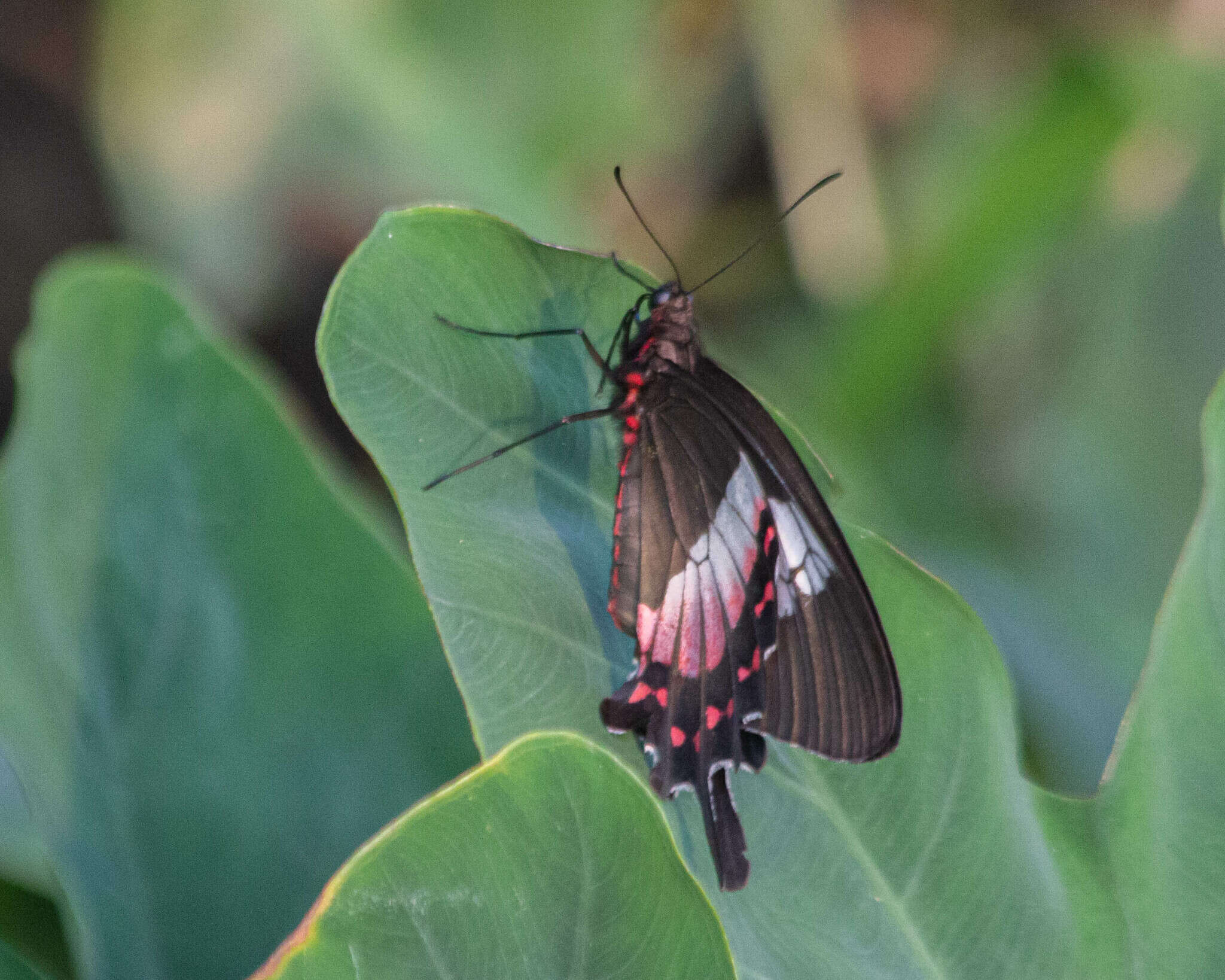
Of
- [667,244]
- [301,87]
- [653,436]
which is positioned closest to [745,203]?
[667,244]

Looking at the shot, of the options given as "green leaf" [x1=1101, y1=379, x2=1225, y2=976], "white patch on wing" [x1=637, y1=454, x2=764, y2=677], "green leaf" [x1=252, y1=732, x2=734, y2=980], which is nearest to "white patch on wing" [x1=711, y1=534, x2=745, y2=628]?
"white patch on wing" [x1=637, y1=454, x2=764, y2=677]

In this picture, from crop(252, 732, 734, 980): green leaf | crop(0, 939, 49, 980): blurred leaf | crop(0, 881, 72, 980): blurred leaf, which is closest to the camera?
crop(252, 732, 734, 980): green leaf

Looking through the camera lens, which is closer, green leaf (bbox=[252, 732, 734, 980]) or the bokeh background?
green leaf (bbox=[252, 732, 734, 980])

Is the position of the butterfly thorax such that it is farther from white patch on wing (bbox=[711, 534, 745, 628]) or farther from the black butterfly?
white patch on wing (bbox=[711, 534, 745, 628])

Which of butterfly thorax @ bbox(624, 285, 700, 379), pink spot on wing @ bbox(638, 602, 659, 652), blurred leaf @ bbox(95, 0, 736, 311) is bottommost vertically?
pink spot on wing @ bbox(638, 602, 659, 652)

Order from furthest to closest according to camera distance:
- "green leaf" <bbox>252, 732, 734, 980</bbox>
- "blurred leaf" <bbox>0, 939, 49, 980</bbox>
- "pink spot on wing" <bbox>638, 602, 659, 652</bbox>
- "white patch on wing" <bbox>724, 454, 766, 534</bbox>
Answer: "white patch on wing" <bbox>724, 454, 766, 534</bbox>
"pink spot on wing" <bbox>638, 602, 659, 652</bbox>
"blurred leaf" <bbox>0, 939, 49, 980</bbox>
"green leaf" <bbox>252, 732, 734, 980</bbox>

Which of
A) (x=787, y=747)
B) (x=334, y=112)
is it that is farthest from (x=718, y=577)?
(x=334, y=112)

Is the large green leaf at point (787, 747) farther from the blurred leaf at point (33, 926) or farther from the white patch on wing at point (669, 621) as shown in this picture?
the blurred leaf at point (33, 926)
